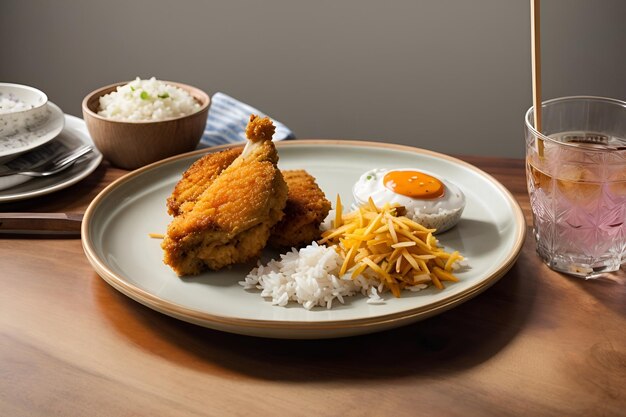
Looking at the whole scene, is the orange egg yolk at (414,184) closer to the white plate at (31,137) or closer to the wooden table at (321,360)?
the wooden table at (321,360)

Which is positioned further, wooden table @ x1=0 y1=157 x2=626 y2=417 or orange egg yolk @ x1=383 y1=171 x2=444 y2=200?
orange egg yolk @ x1=383 y1=171 x2=444 y2=200

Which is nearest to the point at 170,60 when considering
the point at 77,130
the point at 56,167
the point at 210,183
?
the point at 77,130

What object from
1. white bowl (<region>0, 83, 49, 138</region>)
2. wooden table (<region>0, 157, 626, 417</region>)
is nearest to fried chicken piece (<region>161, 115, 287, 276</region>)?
wooden table (<region>0, 157, 626, 417</region>)

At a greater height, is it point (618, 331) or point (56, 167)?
point (56, 167)

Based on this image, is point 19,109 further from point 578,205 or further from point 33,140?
point 578,205

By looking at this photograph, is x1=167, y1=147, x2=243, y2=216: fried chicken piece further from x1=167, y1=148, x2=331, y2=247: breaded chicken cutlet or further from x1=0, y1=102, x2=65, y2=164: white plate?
x1=0, y1=102, x2=65, y2=164: white plate

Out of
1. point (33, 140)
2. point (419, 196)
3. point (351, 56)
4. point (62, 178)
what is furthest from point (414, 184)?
point (351, 56)

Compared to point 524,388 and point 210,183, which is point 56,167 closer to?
point 210,183

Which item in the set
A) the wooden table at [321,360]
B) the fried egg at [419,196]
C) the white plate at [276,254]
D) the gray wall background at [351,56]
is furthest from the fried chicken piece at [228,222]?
the gray wall background at [351,56]
